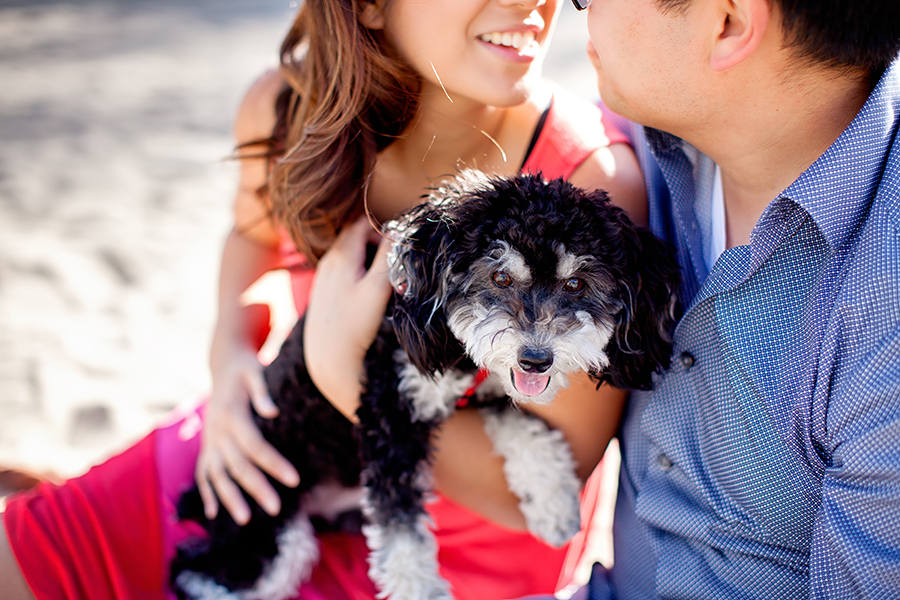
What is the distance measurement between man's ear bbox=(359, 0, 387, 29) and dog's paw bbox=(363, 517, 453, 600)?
1.71 meters

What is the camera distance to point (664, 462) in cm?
191

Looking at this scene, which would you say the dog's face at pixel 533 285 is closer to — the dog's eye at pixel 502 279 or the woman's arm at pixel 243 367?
the dog's eye at pixel 502 279

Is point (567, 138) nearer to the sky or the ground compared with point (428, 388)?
nearer to the sky

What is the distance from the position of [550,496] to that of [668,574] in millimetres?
451

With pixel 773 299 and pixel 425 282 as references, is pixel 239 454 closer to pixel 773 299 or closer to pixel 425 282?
pixel 425 282

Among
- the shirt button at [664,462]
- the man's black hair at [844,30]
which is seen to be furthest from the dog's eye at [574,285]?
the man's black hair at [844,30]

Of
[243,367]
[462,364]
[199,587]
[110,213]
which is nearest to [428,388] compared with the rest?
[462,364]

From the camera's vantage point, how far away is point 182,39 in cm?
1020

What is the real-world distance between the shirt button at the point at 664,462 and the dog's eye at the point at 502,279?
705 millimetres

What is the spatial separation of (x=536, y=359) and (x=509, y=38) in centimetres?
108

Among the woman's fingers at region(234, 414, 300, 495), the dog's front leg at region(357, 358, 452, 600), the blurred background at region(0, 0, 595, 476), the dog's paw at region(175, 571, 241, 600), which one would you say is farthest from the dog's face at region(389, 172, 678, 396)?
the blurred background at region(0, 0, 595, 476)

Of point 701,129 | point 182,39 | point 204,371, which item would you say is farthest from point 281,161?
point 182,39

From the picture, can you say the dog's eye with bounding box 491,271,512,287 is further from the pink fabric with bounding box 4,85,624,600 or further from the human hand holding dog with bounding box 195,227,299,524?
the human hand holding dog with bounding box 195,227,299,524

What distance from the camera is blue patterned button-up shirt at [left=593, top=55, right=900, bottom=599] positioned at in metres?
1.42
